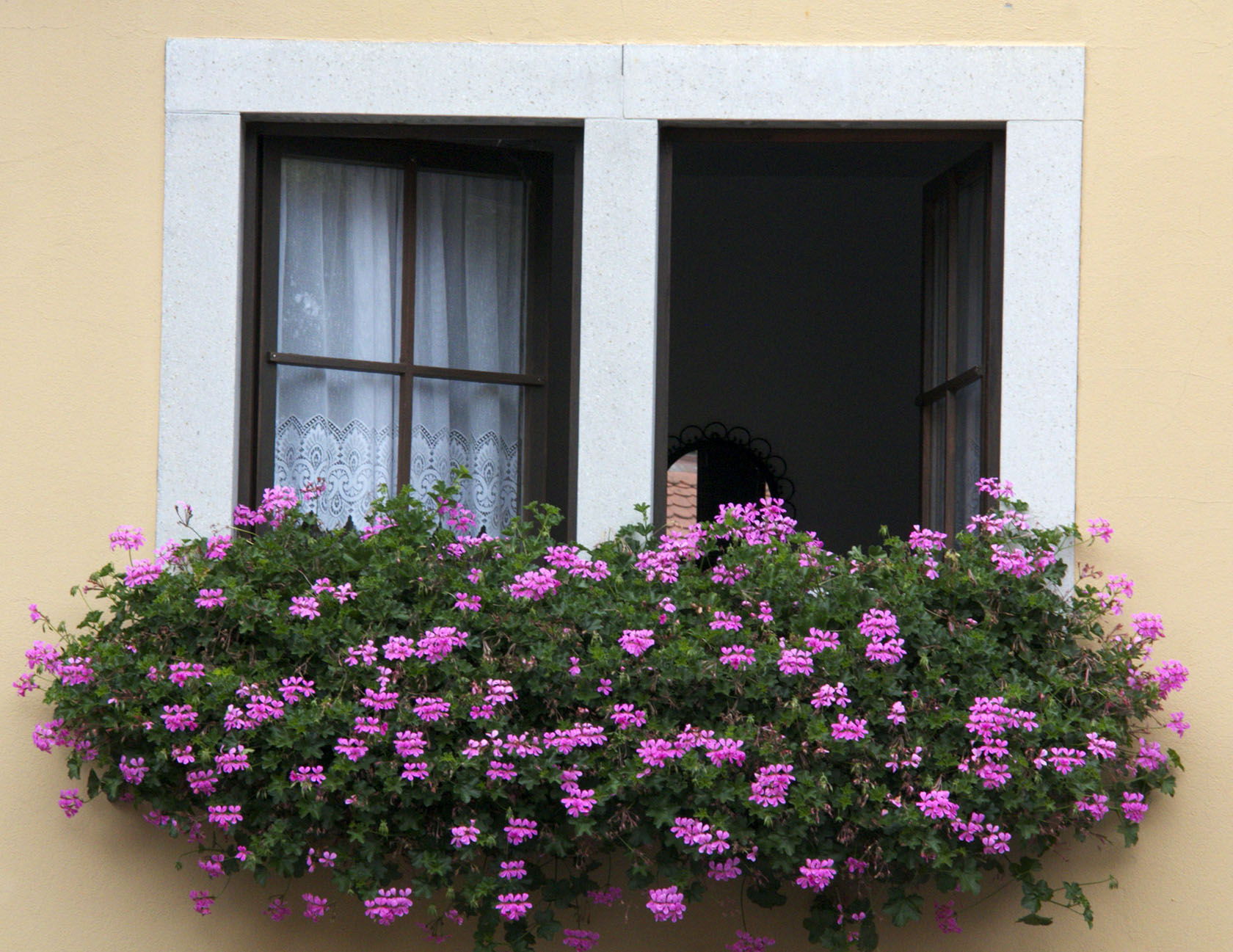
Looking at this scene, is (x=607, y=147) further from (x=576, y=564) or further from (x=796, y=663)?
(x=796, y=663)

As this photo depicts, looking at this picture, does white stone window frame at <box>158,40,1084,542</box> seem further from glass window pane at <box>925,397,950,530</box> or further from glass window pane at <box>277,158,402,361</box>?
glass window pane at <box>925,397,950,530</box>

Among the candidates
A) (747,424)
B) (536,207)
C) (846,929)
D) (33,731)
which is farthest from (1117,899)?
(747,424)

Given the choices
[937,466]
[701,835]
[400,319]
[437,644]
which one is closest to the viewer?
[701,835]

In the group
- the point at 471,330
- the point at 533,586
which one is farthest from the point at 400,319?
the point at 533,586

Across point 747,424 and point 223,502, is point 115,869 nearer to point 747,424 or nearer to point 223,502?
point 223,502

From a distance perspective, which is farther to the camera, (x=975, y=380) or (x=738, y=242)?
(x=738, y=242)

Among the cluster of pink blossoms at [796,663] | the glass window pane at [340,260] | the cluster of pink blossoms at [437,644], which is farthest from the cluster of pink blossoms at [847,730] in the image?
the glass window pane at [340,260]

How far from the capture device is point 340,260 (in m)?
4.41

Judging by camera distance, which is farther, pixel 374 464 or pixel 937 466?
pixel 937 466

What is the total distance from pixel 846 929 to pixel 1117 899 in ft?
2.39

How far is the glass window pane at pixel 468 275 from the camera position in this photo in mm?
4449

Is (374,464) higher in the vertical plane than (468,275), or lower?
lower

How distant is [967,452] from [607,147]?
52.7 inches

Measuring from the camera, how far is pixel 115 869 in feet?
13.1
